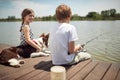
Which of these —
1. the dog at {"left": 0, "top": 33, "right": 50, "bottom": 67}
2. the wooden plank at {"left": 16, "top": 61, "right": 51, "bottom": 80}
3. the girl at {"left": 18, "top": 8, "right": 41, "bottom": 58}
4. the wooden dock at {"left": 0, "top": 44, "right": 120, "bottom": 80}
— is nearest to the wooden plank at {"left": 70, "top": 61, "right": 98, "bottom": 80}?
Result: the wooden dock at {"left": 0, "top": 44, "right": 120, "bottom": 80}

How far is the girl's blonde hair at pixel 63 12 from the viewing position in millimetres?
3033

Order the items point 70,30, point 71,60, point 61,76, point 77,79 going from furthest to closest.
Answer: point 71,60
point 70,30
point 77,79
point 61,76

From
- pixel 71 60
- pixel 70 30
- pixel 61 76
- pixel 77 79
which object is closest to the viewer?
pixel 61 76

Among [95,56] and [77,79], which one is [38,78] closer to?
[77,79]

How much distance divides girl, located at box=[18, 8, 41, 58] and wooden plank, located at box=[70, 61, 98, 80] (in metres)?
1.24

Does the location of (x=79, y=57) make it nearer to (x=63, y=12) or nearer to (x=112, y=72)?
(x=112, y=72)

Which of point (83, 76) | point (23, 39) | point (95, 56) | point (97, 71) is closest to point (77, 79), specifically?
point (83, 76)

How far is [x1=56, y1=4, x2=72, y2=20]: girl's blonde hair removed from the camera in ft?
9.95

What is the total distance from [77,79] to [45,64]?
3.09ft

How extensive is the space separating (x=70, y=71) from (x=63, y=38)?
1.82 ft

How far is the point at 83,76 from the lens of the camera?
115 inches

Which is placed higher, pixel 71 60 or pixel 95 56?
pixel 71 60

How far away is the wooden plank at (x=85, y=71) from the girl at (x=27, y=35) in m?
1.24

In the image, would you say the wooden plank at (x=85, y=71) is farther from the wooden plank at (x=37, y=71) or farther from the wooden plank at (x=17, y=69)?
the wooden plank at (x=17, y=69)
